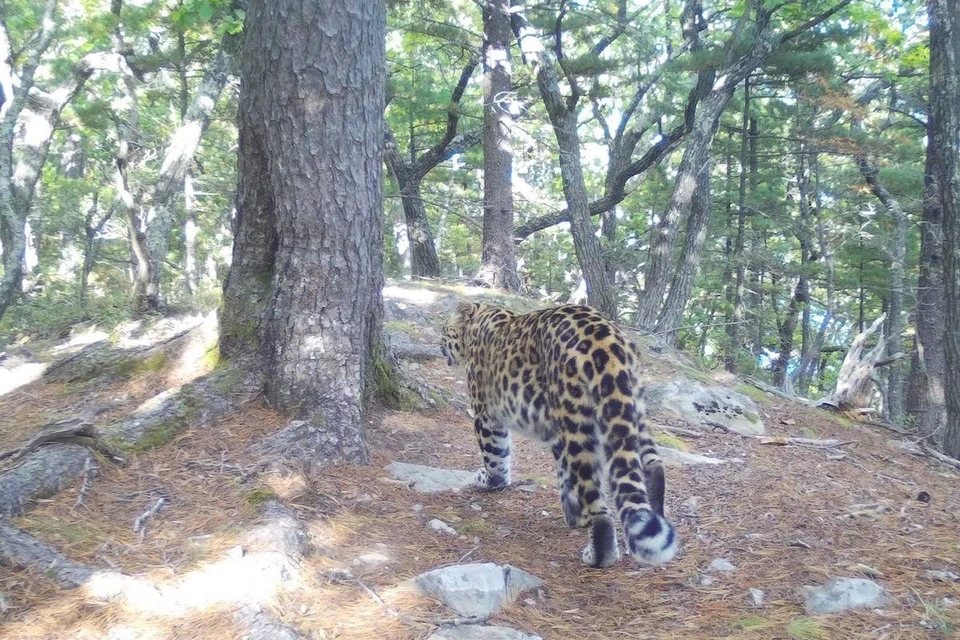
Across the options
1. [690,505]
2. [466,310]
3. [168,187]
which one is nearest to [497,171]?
[168,187]

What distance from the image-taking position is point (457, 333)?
7477mm

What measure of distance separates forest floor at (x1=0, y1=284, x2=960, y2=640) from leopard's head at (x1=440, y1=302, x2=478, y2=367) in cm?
76

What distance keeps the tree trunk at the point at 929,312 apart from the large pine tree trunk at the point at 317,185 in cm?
986

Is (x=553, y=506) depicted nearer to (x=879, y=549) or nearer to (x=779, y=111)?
(x=879, y=549)

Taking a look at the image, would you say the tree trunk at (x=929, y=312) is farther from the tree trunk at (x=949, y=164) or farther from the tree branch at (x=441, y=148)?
the tree branch at (x=441, y=148)

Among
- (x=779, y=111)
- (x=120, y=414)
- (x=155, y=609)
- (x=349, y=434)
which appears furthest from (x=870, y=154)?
(x=155, y=609)

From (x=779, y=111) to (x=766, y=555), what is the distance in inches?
743

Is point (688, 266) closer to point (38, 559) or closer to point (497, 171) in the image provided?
point (497, 171)

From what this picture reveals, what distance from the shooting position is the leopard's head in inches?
292

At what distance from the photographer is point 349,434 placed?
5684 millimetres

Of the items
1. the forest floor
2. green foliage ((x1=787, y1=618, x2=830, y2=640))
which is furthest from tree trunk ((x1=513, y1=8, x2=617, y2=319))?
green foliage ((x1=787, y1=618, x2=830, y2=640))

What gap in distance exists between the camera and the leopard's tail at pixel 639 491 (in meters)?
3.92

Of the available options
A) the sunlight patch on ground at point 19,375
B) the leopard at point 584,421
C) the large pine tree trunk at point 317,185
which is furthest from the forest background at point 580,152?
the leopard at point 584,421

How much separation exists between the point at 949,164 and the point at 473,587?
767 cm
